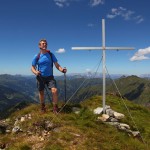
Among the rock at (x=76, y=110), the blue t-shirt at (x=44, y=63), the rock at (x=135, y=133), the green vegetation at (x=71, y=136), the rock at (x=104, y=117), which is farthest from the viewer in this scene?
the rock at (x=76, y=110)

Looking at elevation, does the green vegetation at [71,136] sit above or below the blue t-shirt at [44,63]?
below

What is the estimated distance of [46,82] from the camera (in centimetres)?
1448

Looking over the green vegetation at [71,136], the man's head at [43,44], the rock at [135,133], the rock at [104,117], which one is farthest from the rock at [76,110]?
the man's head at [43,44]

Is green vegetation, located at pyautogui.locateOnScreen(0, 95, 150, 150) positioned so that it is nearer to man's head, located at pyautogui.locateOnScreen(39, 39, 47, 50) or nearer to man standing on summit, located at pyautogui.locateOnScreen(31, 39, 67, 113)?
man standing on summit, located at pyautogui.locateOnScreen(31, 39, 67, 113)

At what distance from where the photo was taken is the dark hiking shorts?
14.2 m

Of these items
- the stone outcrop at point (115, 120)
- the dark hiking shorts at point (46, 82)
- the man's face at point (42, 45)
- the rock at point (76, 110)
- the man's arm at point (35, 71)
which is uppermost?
the man's face at point (42, 45)

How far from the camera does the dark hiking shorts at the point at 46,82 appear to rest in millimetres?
14242

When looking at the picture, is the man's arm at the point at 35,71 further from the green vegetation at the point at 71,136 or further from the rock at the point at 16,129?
the rock at the point at 16,129

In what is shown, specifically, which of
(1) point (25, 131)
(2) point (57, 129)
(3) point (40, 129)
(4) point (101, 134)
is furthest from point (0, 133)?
(4) point (101, 134)

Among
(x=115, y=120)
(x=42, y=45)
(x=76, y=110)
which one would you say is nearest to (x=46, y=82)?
(x=42, y=45)

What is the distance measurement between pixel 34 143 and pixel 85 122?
11.3 ft

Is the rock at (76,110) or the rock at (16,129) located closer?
the rock at (16,129)

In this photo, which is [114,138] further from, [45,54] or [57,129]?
[45,54]

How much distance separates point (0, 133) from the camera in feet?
43.7
